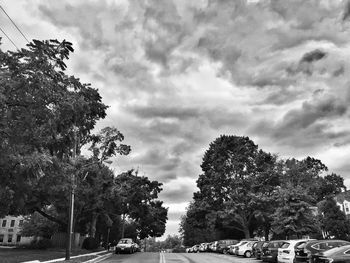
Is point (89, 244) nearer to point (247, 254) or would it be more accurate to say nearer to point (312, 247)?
point (247, 254)

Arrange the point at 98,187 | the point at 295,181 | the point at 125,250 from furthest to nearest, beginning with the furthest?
the point at 295,181
the point at 125,250
the point at 98,187

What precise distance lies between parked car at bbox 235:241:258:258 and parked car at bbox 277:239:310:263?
36.0ft

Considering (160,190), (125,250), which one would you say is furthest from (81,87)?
(160,190)

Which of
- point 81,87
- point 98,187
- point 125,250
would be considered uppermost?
point 98,187

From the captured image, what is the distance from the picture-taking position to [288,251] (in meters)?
20.5

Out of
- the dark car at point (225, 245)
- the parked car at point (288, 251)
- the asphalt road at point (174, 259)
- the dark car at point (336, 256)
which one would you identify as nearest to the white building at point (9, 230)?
the dark car at point (225, 245)

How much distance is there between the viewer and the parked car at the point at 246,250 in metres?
32.1

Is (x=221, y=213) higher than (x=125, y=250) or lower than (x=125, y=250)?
higher

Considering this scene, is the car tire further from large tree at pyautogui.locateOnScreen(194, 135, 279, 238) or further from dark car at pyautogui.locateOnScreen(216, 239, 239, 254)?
large tree at pyautogui.locateOnScreen(194, 135, 279, 238)

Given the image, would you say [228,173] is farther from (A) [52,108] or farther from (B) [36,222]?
(A) [52,108]

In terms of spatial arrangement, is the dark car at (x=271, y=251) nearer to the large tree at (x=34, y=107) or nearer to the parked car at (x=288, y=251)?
the parked car at (x=288, y=251)

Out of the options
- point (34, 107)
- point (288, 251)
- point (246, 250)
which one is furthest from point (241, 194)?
point (34, 107)

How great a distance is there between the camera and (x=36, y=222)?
4472 centimetres

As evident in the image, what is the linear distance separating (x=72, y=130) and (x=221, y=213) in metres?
41.0
